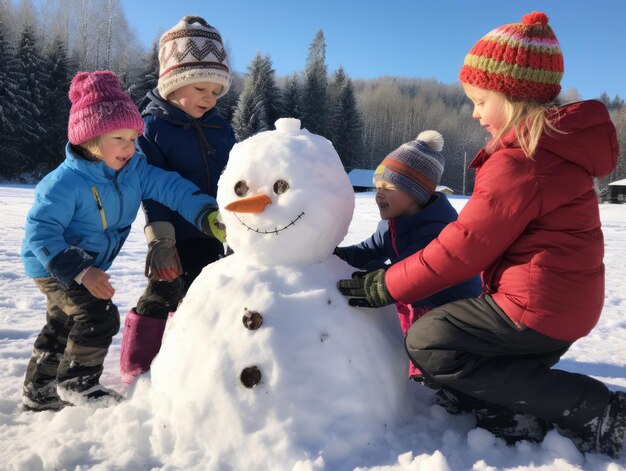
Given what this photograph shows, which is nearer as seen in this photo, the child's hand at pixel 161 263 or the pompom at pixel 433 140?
the child's hand at pixel 161 263

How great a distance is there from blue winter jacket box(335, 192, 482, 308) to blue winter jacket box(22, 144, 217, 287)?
0.78 metres

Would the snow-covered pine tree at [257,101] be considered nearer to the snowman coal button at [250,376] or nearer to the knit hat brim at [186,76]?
the knit hat brim at [186,76]

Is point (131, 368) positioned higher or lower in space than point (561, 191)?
lower

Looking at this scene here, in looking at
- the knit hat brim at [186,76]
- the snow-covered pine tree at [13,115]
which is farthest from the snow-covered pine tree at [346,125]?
the knit hat brim at [186,76]

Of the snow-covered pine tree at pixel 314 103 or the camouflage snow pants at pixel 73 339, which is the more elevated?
the camouflage snow pants at pixel 73 339

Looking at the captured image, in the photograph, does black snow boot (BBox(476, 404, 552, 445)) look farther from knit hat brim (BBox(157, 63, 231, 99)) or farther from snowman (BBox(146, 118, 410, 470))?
knit hat brim (BBox(157, 63, 231, 99))

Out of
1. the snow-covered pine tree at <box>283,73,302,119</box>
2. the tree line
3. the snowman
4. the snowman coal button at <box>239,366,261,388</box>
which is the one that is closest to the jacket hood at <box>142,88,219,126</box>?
the snowman

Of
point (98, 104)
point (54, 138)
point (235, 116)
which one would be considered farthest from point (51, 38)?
point (98, 104)

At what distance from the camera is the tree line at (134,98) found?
24.0 m

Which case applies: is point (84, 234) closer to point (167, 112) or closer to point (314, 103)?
point (167, 112)

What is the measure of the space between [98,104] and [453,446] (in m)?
1.84

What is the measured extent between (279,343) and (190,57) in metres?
1.60

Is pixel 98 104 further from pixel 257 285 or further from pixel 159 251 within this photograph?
pixel 257 285

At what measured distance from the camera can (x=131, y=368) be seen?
2.25 meters
